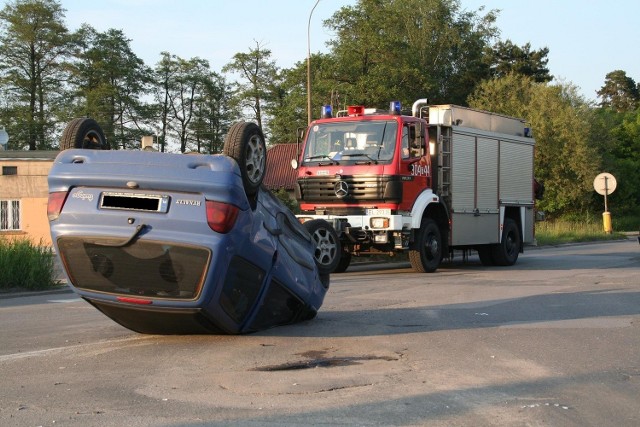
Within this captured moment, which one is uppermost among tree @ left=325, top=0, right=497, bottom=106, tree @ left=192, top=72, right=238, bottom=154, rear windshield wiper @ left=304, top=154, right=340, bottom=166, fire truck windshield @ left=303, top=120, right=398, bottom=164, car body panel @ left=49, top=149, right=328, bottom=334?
tree @ left=325, top=0, right=497, bottom=106

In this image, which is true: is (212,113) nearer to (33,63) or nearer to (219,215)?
(33,63)

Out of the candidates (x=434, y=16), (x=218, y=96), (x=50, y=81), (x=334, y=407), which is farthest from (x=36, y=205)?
(x=434, y=16)

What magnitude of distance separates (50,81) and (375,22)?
2576 centimetres

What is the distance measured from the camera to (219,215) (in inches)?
295

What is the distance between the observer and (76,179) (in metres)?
7.58

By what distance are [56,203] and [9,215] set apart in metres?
33.7

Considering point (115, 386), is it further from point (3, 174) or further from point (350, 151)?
point (3, 174)

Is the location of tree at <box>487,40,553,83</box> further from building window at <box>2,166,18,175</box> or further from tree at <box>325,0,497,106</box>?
building window at <box>2,166,18,175</box>

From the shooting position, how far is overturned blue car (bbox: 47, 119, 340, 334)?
746 cm

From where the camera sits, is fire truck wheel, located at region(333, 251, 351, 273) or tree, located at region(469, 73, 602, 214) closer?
fire truck wheel, located at region(333, 251, 351, 273)

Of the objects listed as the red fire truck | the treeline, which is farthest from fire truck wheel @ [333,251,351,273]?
the treeline

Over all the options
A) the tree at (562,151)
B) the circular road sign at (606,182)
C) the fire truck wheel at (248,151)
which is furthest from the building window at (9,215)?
the fire truck wheel at (248,151)

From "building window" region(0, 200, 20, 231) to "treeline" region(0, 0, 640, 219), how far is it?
20144 millimetres

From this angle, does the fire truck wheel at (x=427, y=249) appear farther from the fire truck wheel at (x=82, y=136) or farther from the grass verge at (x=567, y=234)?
the grass verge at (x=567, y=234)
